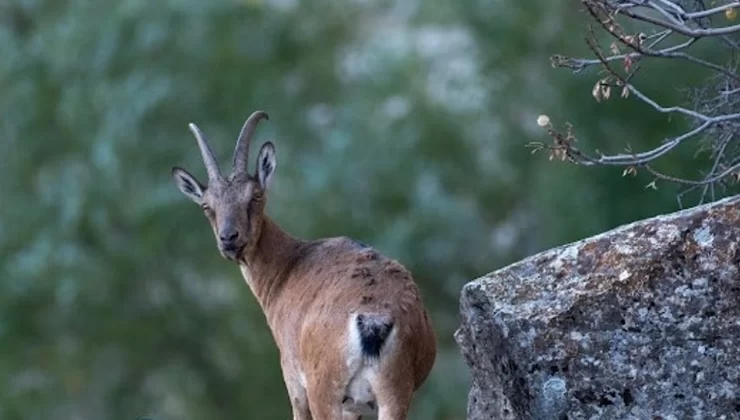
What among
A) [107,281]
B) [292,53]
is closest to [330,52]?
[292,53]

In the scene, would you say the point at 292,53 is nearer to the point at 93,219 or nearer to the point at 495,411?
the point at 93,219

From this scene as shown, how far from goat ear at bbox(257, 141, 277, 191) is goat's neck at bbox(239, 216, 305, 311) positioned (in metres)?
0.26

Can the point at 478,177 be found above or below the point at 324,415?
above

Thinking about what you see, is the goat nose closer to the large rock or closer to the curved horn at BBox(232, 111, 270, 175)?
the curved horn at BBox(232, 111, 270, 175)

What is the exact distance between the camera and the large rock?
898 centimetres

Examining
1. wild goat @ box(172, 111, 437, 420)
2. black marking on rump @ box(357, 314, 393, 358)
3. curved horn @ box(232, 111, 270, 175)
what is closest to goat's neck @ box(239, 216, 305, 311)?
wild goat @ box(172, 111, 437, 420)

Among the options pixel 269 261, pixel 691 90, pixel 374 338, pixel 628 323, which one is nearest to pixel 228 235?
A: pixel 269 261

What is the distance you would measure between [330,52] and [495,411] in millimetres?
22477

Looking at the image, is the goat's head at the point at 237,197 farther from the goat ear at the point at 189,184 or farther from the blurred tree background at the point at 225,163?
the blurred tree background at the point at 225,163

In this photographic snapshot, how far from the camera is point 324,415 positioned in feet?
34.7

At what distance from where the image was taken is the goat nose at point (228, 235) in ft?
40.2

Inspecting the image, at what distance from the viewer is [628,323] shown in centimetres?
916

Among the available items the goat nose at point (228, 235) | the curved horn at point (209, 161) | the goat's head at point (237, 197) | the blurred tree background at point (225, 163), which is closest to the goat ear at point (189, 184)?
the goat's head at point (237, 197)

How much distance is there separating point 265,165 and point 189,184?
1.91 feet
